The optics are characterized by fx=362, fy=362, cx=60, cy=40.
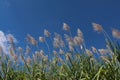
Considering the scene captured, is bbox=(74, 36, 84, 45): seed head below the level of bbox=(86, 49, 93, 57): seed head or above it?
above

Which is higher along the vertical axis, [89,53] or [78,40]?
[78,40]

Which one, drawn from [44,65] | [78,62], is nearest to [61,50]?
[44,65]

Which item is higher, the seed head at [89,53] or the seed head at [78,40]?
the seed head at [78,40]

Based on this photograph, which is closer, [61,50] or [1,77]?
[1,77]

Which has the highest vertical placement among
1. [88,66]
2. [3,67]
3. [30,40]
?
[30,40]

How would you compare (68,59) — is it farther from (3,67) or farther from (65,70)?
(3,67)

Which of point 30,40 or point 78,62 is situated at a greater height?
point 30,40

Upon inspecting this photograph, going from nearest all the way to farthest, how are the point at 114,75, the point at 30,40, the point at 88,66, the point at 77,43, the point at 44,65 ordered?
the point at 114,75 < the point at 88,66 < the point at 77,43 < the point at 44,65 < the point at 30,40

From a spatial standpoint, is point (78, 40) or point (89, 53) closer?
point (89, 53)

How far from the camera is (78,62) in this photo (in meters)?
7.39

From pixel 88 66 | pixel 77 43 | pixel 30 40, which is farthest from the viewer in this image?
pixel 30 40

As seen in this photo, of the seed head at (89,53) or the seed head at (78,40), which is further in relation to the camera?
the seed head at (78,40)

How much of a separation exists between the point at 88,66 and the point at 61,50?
4.57 ft

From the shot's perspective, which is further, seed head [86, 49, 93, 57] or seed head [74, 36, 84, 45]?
seed head [74, 36, 84, 45]
